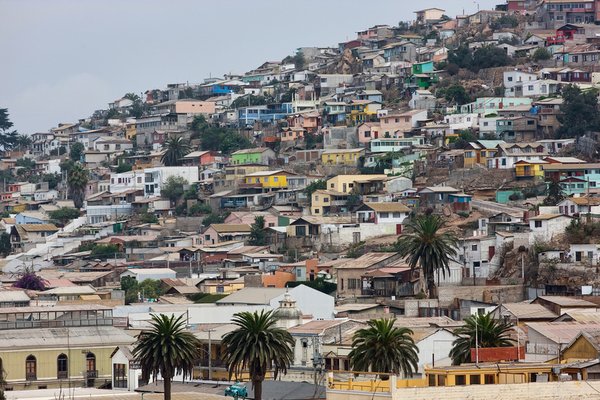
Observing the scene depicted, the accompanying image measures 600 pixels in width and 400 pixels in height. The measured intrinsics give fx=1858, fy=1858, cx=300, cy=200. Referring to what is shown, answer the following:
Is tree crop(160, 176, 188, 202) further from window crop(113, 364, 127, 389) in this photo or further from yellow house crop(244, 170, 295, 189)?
window crop(113, 364, 127, 389)

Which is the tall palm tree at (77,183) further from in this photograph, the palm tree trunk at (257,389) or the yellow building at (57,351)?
the palm tree trunk at (257,389)

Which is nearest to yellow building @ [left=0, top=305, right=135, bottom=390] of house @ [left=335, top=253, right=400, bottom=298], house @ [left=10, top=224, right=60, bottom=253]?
house @ [left=335, top=253, right=400, bottom=298]

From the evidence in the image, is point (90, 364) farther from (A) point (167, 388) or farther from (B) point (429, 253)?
(B) point (429, 253)

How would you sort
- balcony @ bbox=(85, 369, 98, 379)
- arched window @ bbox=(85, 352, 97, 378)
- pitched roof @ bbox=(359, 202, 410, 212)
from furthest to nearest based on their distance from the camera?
1. pitched roof @ bbox=(359, 202, 410, 212)
2. arched window @ bbox=(85, 352, 97, 378)
3. balcony @ bbox=(85, 369, 98, 379)

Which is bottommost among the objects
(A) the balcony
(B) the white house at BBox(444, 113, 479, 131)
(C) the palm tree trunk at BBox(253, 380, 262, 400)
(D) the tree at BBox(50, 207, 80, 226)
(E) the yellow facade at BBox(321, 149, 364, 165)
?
(A) the balcony

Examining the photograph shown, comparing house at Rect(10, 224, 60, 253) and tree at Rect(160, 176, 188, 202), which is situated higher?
tree at Rect(160, 176, 188, 202)

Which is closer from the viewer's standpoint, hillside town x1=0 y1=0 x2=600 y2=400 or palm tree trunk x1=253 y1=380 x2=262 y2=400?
palm tree trunk x1=253 y1=380 x2=262 y2=400
